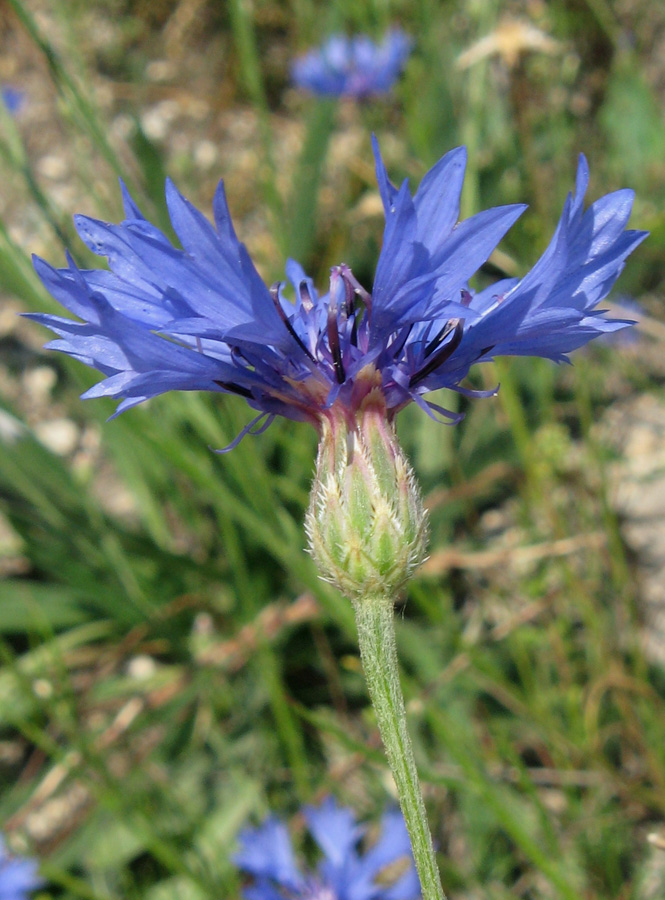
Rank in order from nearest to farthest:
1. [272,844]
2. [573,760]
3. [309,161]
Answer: [272,844]
[573,760]
[309,161]

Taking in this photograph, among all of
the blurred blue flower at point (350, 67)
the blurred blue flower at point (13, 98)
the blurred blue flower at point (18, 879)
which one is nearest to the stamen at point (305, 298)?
the blurred blue flower at point (18, 879)

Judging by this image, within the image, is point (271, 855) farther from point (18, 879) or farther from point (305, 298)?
point (305, 298)

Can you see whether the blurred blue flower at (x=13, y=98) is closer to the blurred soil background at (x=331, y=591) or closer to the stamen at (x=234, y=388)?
the blurred soil background at (x=331, y=591)

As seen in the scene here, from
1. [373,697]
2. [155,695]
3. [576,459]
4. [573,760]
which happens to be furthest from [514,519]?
[373,697]

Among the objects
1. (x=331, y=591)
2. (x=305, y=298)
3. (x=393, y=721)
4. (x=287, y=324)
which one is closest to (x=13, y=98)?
(x=331, y=591)

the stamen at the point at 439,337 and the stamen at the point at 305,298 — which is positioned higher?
the stamen at the point at 305,298

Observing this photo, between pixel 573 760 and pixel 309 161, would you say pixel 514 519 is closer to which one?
pixel 573 760

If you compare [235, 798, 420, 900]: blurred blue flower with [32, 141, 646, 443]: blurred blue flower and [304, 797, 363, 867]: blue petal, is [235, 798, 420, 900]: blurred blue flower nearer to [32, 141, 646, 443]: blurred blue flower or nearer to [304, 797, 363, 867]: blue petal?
[304, 797, 363, 867]: blue petal
